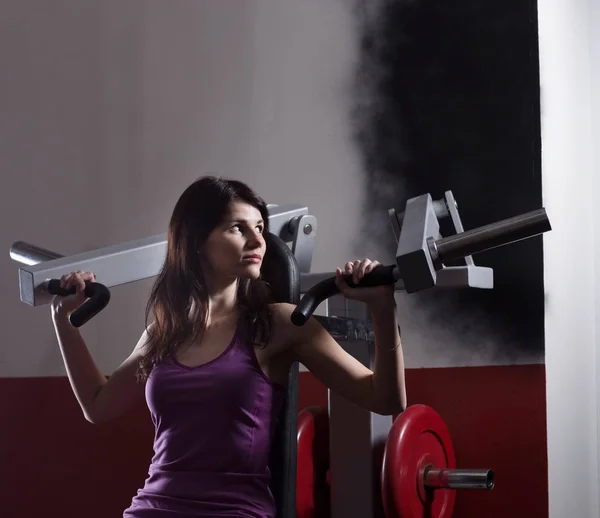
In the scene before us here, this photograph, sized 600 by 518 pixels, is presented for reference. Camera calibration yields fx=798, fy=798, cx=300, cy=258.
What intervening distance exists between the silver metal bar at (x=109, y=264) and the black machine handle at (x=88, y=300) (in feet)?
0.09

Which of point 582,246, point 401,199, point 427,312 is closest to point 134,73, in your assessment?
point 401,199

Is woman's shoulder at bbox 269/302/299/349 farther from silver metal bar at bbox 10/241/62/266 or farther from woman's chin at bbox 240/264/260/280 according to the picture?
silver metal bar at bbox 10/241/62/266

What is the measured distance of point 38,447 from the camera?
2576 millimetres

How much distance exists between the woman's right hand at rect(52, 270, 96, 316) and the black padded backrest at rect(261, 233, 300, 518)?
0.33 meters

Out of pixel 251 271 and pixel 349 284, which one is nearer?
pixel 349 284

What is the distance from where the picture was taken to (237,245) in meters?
1.39

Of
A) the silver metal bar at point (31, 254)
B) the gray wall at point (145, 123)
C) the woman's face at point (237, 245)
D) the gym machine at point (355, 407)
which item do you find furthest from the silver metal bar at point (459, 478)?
the silver metal bar at point (31, 254)

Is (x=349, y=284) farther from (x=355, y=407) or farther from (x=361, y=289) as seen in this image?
(x=355, y=407)

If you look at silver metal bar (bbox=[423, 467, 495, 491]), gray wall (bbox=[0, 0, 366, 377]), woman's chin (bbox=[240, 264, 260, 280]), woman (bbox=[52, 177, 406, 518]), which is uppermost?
gray wall (bbox=[0, 0, 366, 377])

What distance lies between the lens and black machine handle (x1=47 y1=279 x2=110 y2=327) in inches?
48.7

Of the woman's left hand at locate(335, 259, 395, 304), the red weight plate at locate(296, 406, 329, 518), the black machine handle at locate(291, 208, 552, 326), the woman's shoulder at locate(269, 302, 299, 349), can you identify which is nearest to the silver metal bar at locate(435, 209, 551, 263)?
the black machine handle at locate(291, 208, 552, 326)

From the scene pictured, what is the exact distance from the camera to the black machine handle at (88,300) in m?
1.24

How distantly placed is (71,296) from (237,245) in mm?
315

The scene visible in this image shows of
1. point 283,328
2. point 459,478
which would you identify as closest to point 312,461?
point 459,478
